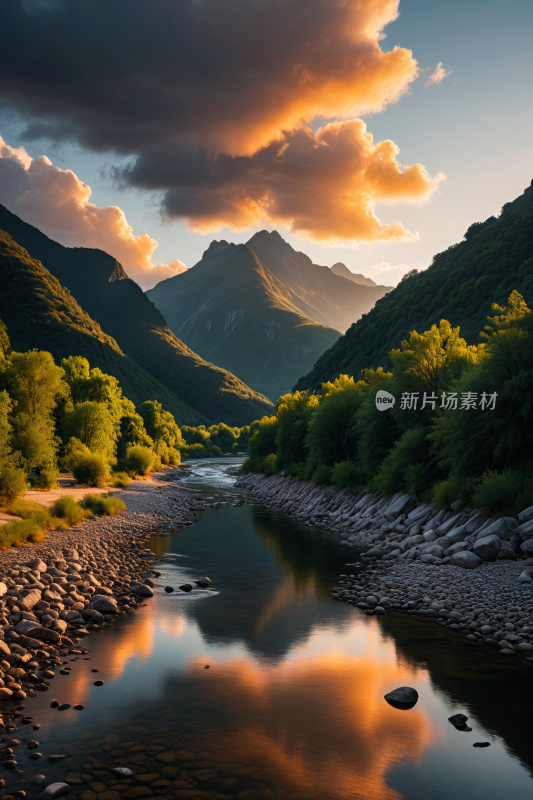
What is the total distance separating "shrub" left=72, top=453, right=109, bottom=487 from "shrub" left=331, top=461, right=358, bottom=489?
23.3 metres

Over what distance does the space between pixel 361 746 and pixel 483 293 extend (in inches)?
3168

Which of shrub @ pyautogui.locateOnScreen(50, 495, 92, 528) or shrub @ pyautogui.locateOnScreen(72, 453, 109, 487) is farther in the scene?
shrub @ pyautogui.locateOnScreen(72, 453, 109, 487)

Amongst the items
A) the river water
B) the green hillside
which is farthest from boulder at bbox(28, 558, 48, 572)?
the green hillside

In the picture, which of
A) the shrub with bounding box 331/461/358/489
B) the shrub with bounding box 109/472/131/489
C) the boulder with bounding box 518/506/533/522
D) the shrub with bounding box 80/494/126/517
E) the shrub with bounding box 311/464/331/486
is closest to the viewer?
the boulder with bounding box 518/506/533/522

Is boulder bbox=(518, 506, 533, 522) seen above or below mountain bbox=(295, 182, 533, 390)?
below

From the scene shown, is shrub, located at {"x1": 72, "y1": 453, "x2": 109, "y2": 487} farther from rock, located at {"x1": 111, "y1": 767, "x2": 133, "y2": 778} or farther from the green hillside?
the green hillside

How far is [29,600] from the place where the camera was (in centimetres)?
1489

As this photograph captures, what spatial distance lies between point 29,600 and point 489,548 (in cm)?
1768

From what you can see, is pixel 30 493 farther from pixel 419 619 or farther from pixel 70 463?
pixel 419 619

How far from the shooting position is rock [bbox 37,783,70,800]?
7547 mm

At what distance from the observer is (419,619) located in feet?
54.6

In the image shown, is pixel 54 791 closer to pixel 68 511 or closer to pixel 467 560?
pixel 467 560

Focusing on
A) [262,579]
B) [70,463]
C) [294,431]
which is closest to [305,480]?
[294,431]

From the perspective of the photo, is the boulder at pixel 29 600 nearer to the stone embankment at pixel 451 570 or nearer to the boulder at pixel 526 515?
the stone embankment at pixel 451 570
